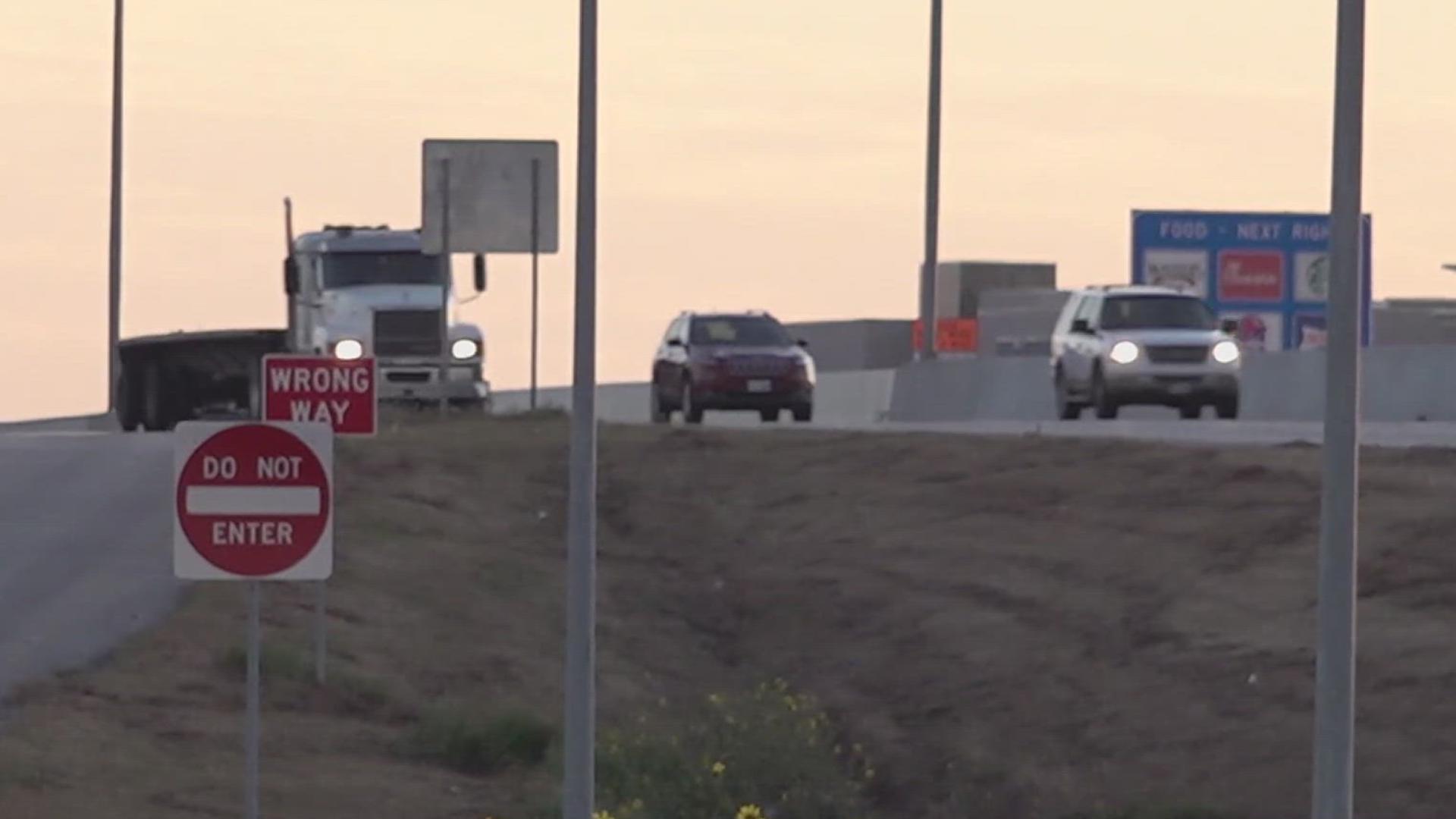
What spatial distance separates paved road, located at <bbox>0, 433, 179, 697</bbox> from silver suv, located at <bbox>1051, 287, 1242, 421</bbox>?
37.5ft

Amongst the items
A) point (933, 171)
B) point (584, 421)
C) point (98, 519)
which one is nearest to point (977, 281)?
point (933, 171)

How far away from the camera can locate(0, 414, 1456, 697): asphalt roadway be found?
89.6 ft

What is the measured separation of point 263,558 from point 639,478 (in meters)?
21.9

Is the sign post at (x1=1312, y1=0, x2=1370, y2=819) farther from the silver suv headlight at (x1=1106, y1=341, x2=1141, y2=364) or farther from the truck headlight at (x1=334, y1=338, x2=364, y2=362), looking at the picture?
the truck headlight at (x1=334, y1=338, x2=364, y2=362)

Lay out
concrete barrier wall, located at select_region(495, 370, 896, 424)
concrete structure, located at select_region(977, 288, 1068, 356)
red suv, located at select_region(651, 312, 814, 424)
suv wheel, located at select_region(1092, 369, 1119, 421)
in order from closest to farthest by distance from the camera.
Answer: suv wheel, located at select_region(1092, 369, 1119, 421), red suv, located at select_region(651, 312, 814, 424), concrete barrier wall, located at select_region(495, 370, 896, 424), concrete structure, located at select_region(977, 288, 1068, 356)

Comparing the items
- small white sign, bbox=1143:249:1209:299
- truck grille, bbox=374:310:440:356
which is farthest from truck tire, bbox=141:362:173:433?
small white sign, bbox=1143:249:1209:299

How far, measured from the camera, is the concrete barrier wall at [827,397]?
69.6 metres

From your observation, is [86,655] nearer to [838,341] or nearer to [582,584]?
[582,584]

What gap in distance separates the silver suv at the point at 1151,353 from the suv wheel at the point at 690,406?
606cm

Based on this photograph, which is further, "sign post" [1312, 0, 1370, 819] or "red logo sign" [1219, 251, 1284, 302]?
"red logo sign" [1219, 251, 1284, 302]

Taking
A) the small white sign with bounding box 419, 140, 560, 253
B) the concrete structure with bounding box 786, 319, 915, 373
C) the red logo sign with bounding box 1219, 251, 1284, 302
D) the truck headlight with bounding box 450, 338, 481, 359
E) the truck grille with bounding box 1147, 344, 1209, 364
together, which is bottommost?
the concrete structure with bounding box 786, 319, 915, 373

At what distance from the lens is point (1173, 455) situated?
3503cm

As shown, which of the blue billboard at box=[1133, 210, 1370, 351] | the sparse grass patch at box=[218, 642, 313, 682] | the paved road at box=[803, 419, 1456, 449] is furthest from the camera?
the blue billboard at box=[1133, 210, 1370, 351]

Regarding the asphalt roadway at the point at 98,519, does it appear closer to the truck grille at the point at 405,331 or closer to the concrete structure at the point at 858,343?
the truck grille at the point at 405,331
